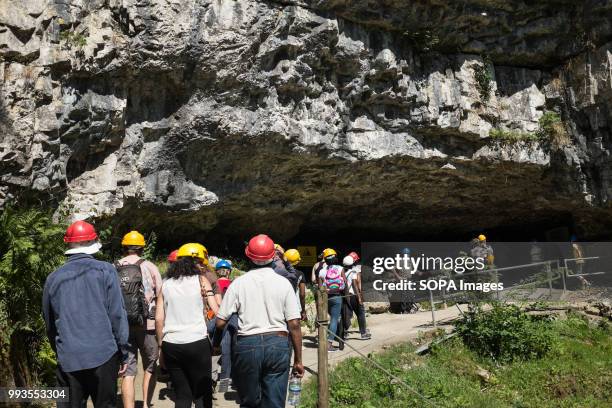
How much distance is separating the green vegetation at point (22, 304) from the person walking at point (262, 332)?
296 centimetres

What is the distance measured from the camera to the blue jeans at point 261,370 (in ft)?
13.7

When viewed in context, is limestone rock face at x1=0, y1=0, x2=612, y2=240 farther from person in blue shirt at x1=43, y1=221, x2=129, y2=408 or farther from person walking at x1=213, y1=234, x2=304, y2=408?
person walking at x1=213, y1=234, x2=304, y2=408

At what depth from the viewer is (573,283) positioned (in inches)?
549

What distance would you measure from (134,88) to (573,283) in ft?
37.5

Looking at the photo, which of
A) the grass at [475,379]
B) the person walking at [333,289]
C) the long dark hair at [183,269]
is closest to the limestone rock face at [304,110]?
the person walking at [333,289]

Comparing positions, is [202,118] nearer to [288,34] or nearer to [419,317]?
[288,34]

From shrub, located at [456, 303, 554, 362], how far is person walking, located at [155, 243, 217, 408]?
6050 mm

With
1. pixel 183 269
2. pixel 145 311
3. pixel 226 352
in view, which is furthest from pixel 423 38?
pixel 183 269

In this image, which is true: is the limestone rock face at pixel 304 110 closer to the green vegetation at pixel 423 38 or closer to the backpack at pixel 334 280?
the green vegetation at pixel 423 38

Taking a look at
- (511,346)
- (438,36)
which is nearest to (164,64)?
(438,36)

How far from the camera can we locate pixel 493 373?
8797mm

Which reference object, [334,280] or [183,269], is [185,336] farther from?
[334,280]

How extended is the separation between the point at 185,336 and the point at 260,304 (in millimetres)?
801

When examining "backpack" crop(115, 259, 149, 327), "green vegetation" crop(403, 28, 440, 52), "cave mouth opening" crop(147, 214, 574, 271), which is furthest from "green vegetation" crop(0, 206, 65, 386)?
"cave mouth opening" crop(147, 214, 574, 271)
